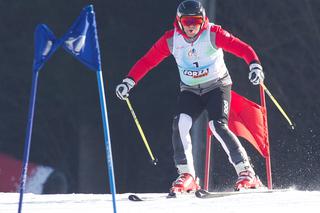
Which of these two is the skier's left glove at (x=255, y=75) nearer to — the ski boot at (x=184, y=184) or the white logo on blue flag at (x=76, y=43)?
the ski boot at (x=184, y=184)

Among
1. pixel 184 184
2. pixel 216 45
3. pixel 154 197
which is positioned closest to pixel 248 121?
pixel 216 45

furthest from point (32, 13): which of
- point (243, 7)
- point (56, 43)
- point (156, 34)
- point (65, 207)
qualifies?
point (56, 43)

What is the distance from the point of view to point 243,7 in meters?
6.99

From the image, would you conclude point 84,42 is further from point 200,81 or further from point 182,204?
point 200,81

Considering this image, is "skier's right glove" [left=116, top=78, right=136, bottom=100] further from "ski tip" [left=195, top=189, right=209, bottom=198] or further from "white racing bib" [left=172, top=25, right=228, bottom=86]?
"ski tip" [left=195, top=189, right=209, bottom=198]

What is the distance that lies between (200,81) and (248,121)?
0.60m

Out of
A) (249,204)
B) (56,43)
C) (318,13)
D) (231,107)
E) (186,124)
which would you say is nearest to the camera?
(56,43)

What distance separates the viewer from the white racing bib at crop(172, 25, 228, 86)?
16.1ft

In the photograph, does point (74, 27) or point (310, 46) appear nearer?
point (74, 27)

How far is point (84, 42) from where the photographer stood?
3314 millimetres

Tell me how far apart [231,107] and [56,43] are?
2.26 m

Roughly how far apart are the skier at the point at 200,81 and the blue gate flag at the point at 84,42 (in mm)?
1540

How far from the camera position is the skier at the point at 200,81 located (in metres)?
4.79

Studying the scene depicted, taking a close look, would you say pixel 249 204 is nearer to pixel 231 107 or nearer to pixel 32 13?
pixel 231 107
